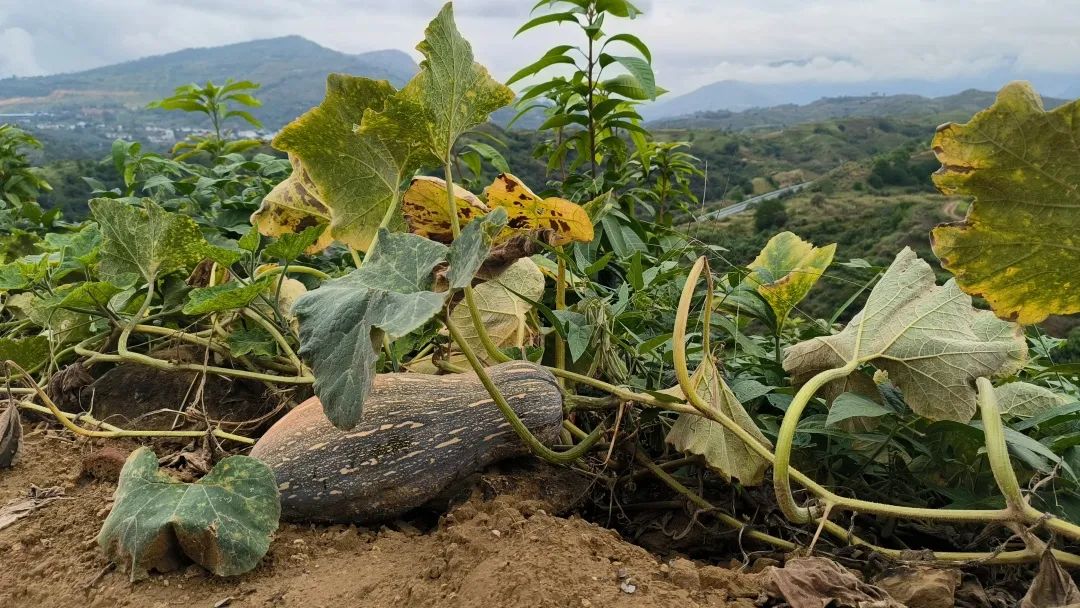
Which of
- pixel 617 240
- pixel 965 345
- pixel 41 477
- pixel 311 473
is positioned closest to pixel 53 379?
pixel 41 477

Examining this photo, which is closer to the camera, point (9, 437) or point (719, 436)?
point (719, 436)

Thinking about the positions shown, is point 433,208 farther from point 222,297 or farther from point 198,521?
point 198,521

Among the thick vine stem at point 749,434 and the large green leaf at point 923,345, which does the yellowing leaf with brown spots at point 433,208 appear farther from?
the large green leaf at point 923,345

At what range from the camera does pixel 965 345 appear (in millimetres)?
1261

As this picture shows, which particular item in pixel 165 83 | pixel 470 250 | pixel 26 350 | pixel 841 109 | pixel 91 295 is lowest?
pixel 26 350

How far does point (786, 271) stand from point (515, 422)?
0.88 m

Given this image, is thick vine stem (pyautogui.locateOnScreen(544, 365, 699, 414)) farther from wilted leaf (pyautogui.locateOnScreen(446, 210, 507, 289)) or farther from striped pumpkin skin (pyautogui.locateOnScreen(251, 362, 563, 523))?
wilted leaf (pyautogui.locateOnScreen(446, 210, 507, 289))

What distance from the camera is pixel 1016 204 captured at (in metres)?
1.05

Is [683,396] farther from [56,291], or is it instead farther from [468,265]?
[56,291]

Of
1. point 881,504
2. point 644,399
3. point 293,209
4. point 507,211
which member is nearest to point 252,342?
point 293,209

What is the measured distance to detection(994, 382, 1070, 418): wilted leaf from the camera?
1.33 metres

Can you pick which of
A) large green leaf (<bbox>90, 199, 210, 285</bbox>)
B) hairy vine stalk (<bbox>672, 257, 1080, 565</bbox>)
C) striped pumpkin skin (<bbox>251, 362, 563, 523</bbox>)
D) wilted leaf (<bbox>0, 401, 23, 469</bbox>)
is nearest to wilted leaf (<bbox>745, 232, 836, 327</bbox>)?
hairy vine stalk (<bbox>672, 257, 1080, 565</bbox>)

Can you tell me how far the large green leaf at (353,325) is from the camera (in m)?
1.04

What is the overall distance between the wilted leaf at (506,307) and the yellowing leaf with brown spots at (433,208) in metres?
0.16
